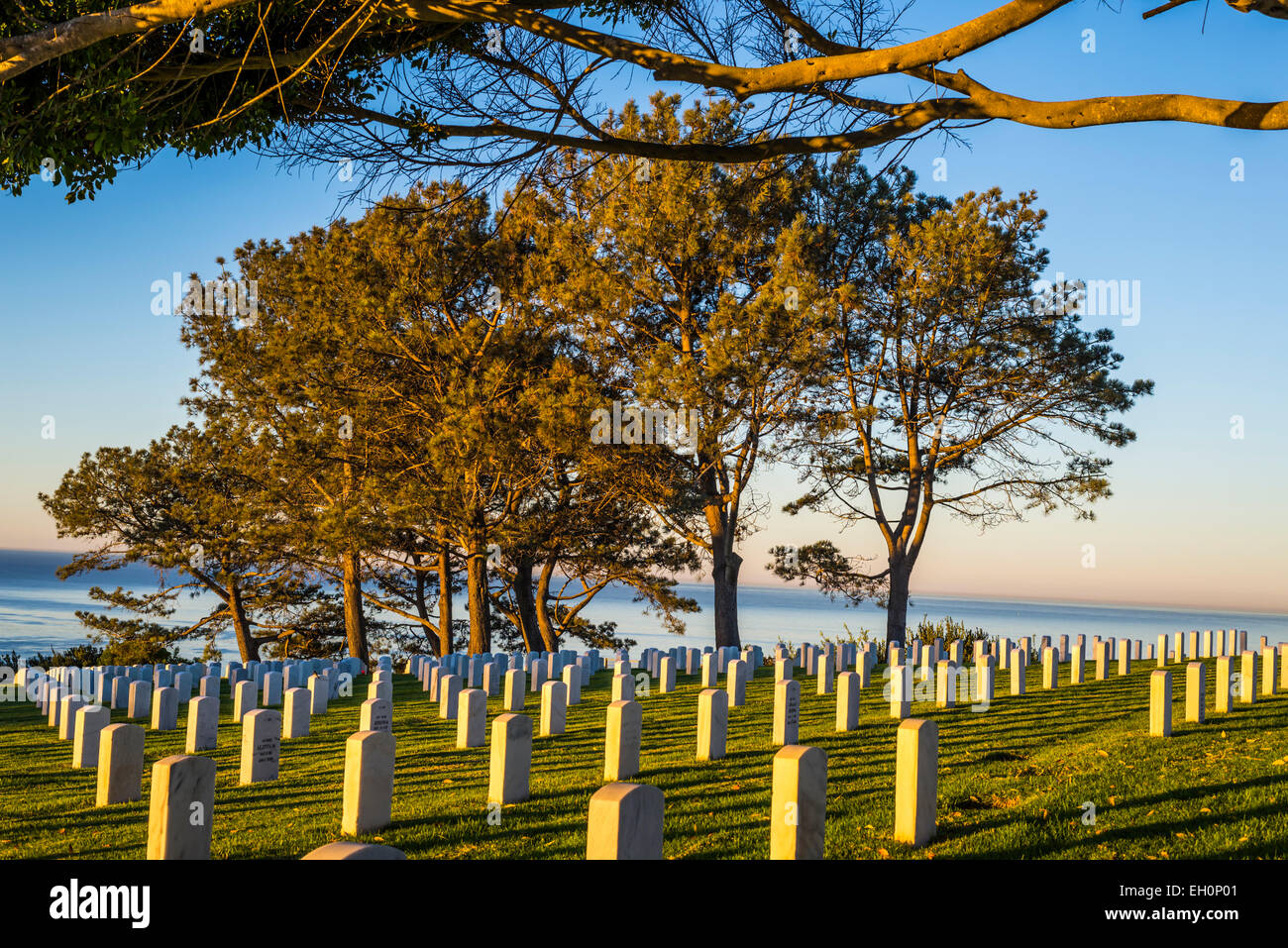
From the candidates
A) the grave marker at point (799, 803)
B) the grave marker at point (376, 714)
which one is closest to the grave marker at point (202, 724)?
the grave marker at point (376, 714)

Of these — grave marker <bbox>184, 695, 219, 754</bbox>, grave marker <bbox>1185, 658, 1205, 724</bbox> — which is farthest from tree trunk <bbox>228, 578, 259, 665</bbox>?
grave marker <bbox>1185, 658, 1205, 724</bbox>

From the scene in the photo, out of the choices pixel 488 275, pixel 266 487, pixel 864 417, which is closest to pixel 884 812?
pixel 864 417

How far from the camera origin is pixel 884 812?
6.13 metres

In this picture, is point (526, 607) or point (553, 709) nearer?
point (553, 709)

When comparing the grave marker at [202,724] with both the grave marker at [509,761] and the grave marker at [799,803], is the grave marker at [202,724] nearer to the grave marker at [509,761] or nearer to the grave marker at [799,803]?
the grave marker at [509,761]

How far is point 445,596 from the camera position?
83.6 feet

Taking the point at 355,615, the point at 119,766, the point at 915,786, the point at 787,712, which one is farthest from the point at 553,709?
the point at 355,615

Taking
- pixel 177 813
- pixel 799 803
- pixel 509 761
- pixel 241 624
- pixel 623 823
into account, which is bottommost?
pixel 241 624

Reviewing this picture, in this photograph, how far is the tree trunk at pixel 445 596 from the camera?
24094 mm

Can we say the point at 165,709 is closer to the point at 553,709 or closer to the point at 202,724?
the point at 202,724

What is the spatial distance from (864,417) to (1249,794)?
16.0 meters

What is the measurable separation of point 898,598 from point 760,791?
55.0ft

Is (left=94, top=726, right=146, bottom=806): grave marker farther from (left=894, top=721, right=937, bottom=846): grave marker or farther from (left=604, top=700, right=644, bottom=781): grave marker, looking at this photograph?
(left=894, top=721, right=937, bottom=846): grave marker

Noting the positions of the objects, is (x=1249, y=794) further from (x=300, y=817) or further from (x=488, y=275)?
(x=488, y=275)
